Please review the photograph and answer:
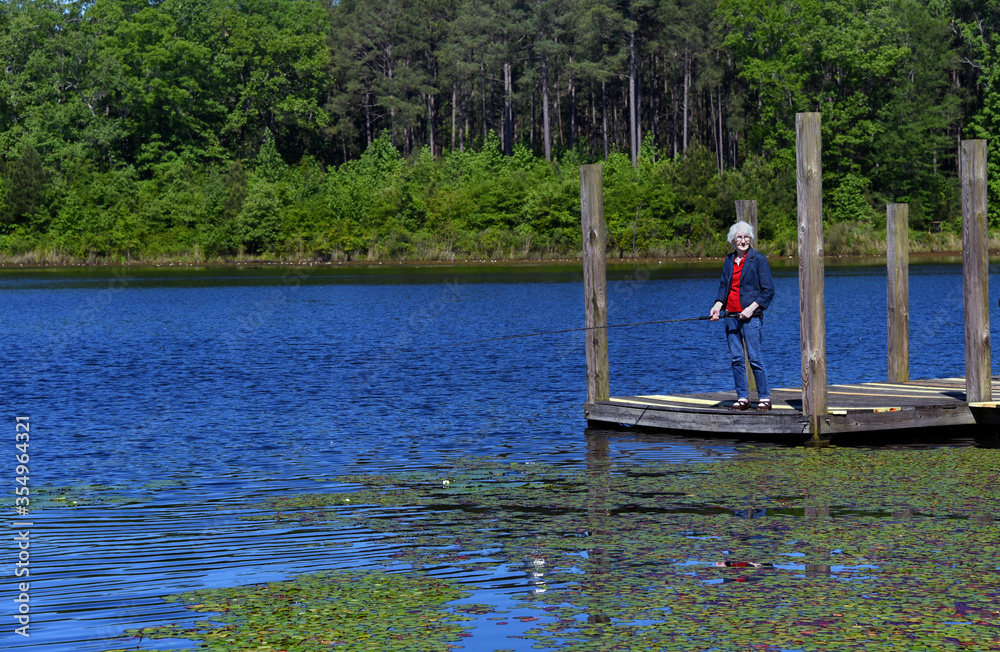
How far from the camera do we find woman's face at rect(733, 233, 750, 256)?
45.2ft

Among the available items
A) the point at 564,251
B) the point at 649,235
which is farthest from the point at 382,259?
the point at 649,235

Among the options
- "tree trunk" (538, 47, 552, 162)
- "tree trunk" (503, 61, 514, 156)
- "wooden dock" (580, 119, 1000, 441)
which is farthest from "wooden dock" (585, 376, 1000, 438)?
"tree trunk" (503, 61, 514, 156)

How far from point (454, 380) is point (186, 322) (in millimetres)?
19057

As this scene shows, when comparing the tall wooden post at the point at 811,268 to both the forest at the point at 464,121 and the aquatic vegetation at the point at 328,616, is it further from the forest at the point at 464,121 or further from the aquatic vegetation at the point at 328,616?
the forest at the point at 464,121

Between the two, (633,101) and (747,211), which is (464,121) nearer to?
(633,101)

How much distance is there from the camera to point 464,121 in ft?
352

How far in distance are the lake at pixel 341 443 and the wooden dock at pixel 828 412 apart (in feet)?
0.99

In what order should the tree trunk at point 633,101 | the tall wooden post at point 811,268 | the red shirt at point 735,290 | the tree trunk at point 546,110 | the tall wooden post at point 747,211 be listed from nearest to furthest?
A: the tall wooden post at point 811,268 → the red shirt at point 735,290 → the tall wooden post at point 747,211 → the tree trunk at point 633,101 → the tree trunk at point 546,110

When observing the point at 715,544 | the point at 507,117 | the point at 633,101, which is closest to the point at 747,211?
the point at 715,544

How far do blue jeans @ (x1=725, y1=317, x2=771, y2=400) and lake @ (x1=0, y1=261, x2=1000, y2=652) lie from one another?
2.54 ft

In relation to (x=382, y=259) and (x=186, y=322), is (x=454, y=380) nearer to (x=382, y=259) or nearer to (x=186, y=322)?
(x=186, y=322)

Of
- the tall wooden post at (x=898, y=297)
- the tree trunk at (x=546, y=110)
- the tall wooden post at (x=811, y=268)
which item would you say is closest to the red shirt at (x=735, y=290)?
the tall wooden post at (x=811, y=268)

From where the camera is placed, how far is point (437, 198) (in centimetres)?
8338

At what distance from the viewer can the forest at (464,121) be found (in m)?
80.4
